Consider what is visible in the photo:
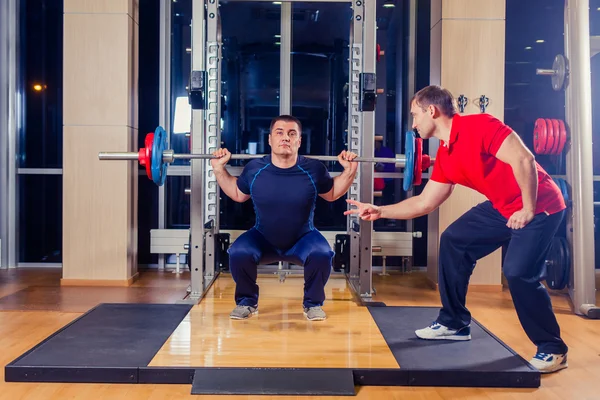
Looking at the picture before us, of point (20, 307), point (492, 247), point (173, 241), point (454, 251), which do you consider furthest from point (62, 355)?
point (173, 241)

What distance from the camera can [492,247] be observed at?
9.30ft

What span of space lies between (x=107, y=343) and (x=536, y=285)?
2078mm

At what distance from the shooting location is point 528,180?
93.1 inches

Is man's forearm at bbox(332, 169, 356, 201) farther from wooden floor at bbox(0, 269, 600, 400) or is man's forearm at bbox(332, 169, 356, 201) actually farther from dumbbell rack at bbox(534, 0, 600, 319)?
dumbbell rack at bbox(534, 0, 600, 319)

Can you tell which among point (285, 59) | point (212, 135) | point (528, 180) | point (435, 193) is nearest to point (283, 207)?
point (435, 193)

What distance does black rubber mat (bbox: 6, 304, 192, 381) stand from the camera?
7.83ft

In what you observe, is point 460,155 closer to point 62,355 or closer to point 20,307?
point 62,355

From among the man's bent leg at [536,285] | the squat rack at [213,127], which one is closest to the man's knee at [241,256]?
the squat rack at [213,127]

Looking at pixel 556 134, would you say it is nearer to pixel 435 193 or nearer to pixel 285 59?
pixel 435 193

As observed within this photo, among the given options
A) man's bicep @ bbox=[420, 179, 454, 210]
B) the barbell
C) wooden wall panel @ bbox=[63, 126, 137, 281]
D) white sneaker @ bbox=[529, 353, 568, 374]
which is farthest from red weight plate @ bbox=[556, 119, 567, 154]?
wooden wall panel @ bbox=[63, 126, 137, 281]

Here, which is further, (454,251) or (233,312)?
(233,312)

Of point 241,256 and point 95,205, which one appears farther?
point 95,205

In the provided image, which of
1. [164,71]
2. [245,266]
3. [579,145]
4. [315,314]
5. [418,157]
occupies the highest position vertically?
[164,71]

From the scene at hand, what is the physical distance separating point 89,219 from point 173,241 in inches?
33.4
